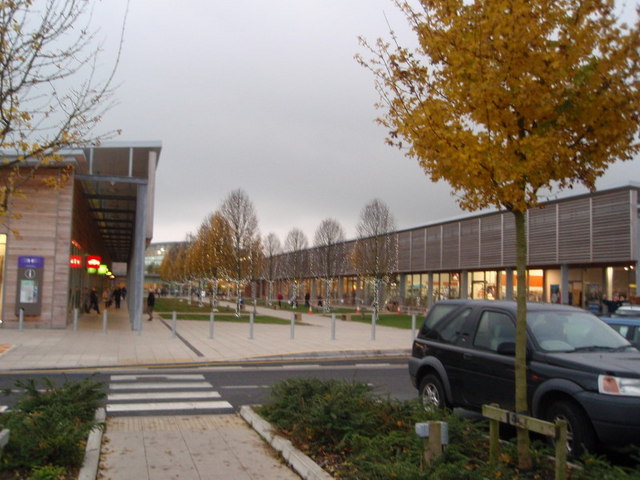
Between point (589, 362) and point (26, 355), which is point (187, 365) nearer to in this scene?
point (26, 355)

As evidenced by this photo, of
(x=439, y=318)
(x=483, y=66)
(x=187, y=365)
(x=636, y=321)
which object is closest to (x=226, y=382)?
(x=187, y=365)

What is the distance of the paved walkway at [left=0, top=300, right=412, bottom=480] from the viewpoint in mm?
6336

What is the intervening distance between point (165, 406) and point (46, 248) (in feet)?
57.5

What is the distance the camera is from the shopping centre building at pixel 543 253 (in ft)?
110

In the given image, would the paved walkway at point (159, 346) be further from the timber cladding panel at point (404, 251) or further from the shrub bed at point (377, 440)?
the timber cladding panel at point (404, 251)

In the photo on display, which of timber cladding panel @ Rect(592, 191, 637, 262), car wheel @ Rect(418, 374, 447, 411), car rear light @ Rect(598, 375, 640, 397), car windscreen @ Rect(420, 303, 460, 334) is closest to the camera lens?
car rear light @ Rect(598, 375, 640, 397)

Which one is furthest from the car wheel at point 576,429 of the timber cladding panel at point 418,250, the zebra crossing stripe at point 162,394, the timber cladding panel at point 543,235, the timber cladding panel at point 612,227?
the timber cladding panel at point 418,250

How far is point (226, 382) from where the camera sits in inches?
509

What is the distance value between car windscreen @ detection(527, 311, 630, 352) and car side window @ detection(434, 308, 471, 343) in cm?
108

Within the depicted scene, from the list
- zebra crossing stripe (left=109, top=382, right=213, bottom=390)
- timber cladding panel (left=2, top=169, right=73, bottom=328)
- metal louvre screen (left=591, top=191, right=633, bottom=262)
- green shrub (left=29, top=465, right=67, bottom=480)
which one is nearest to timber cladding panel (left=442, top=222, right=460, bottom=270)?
metal louvre screen (left=591, top=191, right=633, bottom=262)

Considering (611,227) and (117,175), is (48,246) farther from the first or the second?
(611,227)

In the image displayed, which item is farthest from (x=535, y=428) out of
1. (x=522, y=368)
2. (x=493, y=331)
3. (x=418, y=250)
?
(x=418, y=250)

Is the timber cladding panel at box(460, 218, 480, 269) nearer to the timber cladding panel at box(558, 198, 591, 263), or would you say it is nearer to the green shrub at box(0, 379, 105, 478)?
the timber cladding panel at box(558, 198, 591, 263)

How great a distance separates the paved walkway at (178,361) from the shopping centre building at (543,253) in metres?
14.1
